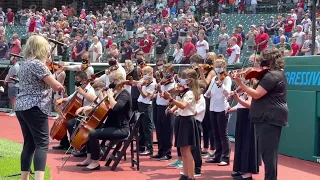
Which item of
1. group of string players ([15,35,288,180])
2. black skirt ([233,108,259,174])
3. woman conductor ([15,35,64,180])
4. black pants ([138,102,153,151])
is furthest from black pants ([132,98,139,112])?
woman conductor ([15,35,64,180])

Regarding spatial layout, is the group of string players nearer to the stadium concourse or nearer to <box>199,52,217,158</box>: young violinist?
<box>199,52,217,158</box>: young violinist

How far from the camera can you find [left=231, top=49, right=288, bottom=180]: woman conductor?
20.6 ft

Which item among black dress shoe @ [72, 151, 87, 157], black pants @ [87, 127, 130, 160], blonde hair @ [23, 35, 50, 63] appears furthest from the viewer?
black dress shoe @ [72, 151, 87, 157]

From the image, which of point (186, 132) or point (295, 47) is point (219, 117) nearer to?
point (186, 132)

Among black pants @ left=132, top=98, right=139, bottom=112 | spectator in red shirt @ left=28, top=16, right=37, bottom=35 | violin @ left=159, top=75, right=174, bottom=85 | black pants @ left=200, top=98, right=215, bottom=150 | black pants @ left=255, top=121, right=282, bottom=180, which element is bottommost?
black pants @ left=200, top=98, right=215, bottom=150

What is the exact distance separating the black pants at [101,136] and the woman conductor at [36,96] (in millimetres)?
2040

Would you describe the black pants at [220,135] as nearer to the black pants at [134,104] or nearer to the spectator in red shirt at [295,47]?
the black pants at [134,104]

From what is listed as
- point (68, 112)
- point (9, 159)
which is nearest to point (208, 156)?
point (68, 112)

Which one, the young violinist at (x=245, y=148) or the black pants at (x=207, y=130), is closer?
the young violinist at (x=245, y=148)

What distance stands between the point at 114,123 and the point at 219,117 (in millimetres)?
1701

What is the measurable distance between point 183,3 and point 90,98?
62.6 feet

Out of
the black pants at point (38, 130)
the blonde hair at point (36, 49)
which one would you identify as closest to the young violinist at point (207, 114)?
the blonde hair at point (36, 49)

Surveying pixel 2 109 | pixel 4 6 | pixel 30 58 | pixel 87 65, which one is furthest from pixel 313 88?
pixel 4 6

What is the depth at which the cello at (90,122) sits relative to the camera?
8.80m
